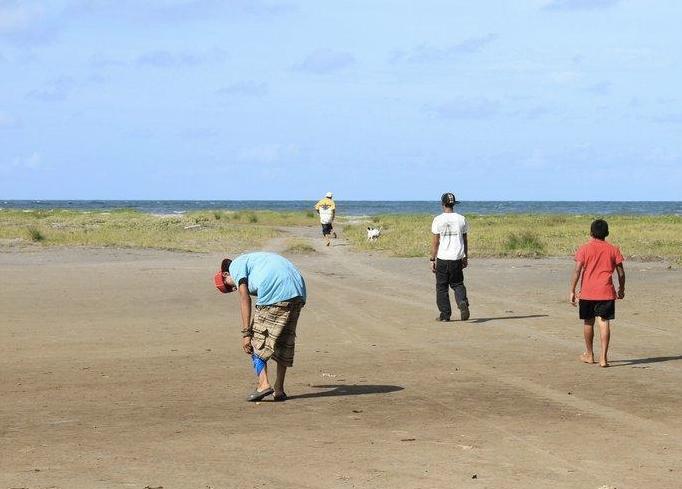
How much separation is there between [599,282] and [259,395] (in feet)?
13.7

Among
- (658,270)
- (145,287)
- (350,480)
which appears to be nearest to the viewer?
(350,480)

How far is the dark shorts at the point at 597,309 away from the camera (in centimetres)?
1199

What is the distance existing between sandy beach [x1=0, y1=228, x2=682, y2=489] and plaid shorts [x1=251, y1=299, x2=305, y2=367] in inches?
17.0

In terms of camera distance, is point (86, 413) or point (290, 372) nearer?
point (86, 413)

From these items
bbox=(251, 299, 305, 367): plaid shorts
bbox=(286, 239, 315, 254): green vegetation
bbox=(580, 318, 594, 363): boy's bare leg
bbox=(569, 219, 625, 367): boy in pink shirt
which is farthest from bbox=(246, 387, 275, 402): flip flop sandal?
bbox=(286, 239, 315, 254): green vegetation

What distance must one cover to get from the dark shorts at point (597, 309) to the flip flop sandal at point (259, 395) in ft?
12.8

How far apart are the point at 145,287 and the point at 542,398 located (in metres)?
12.7

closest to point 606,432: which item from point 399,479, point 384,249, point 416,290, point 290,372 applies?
point 399,479

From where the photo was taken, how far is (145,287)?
2142cm

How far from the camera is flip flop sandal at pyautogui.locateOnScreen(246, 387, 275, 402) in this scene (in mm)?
9727

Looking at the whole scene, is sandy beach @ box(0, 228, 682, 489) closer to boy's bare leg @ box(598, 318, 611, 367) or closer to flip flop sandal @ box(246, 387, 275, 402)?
flip flop sandal @ box(246, 387, 275, 402)

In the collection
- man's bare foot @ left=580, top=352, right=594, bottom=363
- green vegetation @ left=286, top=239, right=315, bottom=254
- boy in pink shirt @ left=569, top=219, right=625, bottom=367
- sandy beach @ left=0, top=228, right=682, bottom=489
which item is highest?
boy in pink shirt @ left=569, top=219, right=625, bottom=367

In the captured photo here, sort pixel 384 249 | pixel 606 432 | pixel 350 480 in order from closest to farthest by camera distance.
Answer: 1. pixel 350 480
2. pixel 606 432
3. pixel 384 249

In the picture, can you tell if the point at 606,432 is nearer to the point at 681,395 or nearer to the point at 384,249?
the point at 681,395
